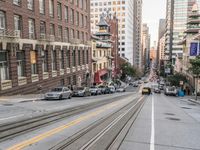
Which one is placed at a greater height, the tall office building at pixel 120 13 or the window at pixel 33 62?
the tall office building at pixel 120 13

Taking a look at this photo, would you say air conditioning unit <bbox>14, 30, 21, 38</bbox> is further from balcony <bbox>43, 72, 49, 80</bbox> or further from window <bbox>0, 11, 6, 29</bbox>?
balcony <bbox>43, 72, 49, 80</bbox>

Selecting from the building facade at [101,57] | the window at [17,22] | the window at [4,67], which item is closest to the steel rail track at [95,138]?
the window at [4,67]

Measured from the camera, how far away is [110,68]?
77.3m

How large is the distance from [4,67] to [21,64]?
10.8 ft

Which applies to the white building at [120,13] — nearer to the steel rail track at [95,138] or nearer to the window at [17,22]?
the window at [17,22]

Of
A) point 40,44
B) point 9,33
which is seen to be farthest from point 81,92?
point 9,33

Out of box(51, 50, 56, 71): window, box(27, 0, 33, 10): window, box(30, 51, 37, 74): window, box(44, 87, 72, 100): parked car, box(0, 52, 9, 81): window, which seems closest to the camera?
box(0, 52, 9, 81): window

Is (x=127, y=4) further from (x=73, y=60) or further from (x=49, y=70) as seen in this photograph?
(x=49, y=70)

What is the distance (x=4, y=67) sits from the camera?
81.4 ft

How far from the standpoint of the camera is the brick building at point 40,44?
2508 centimetres

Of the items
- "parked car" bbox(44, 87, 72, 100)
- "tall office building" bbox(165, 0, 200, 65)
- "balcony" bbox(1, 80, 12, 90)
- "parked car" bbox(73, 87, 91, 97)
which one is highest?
"tall office building" bbox(165, 0, 200, 65)

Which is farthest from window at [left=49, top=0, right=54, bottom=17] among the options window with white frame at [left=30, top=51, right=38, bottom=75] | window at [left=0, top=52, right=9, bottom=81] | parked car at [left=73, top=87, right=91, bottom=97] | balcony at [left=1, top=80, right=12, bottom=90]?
balcony at [left=1, top=80, right=12, bottom=90]

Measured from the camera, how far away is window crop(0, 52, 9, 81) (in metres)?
24.2

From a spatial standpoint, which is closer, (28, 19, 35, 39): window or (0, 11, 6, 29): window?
(0, 11, 6, 29): window
